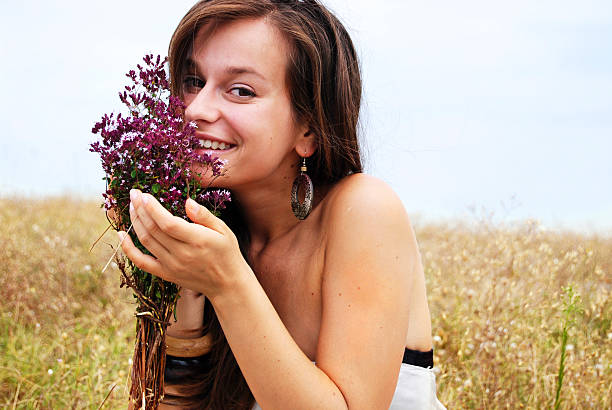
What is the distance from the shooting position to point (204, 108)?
2.29 m

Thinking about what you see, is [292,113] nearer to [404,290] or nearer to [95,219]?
[404,290]

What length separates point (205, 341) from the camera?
2912 millimetres

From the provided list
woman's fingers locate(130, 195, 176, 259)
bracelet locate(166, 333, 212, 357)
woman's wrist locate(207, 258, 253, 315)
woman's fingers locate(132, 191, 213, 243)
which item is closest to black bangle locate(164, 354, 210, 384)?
bracelet locate(166, 333, 212, 357)

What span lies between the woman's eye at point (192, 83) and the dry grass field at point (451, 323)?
181 centimetres

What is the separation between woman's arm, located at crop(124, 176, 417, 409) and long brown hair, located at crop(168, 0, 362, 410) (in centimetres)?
20

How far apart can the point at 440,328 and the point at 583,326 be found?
3.94ft

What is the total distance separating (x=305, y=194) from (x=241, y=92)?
0.51 metres

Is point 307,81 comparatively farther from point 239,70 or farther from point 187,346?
point 187,346

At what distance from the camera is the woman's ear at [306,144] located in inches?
102

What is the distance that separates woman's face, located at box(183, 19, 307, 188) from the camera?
231 cm

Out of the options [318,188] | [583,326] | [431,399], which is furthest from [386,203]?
[583,326]

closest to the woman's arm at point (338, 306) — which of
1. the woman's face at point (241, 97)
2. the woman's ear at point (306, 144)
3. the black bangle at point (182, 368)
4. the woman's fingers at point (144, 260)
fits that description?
the woman's fingers at point (144, 260)

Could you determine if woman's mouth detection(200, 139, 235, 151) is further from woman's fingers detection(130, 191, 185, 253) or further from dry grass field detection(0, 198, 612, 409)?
dry grass field detection(0, 198, 612, 409)

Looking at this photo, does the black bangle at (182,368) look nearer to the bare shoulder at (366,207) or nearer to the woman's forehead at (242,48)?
the bare shoulder at (366,207)
